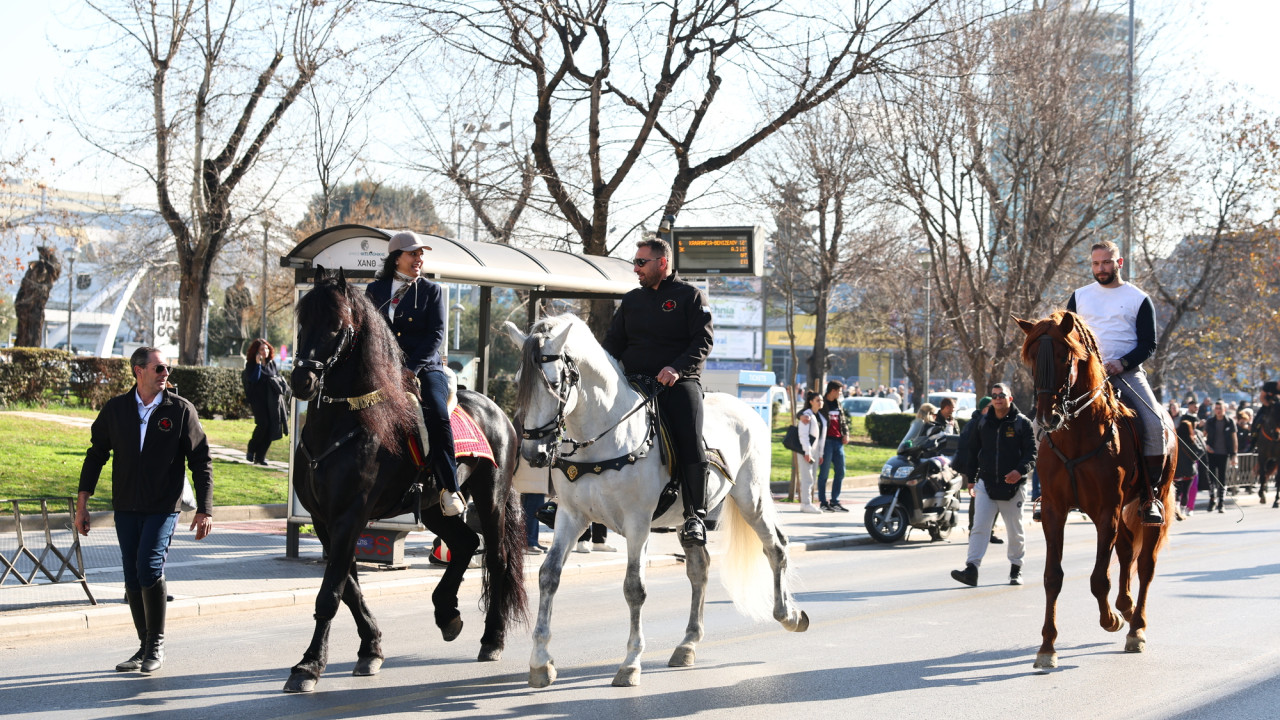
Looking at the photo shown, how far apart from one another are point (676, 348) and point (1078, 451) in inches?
115

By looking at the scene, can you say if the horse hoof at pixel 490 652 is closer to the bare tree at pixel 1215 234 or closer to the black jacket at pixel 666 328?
the black jacket at pixel 666 328

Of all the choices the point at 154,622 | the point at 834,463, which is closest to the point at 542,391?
the point at 154,622

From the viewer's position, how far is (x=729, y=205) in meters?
21.6

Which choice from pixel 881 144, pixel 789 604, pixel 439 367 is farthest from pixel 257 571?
pixel 881 144

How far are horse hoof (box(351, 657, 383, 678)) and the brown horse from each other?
14.2 feet

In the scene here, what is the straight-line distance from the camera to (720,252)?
17.0m

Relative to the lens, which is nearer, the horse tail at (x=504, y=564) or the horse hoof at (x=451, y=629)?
the horse hoof at (x=451, y=629)

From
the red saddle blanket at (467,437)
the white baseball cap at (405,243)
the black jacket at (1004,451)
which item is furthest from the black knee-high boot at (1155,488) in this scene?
the white baseball cap at (405,243)

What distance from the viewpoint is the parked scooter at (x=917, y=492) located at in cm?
1683

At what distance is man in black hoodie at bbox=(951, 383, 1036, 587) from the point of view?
13.0 m

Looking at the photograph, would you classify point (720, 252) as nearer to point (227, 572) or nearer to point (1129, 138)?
point (227, 572)

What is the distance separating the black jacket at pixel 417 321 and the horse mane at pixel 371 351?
0.46 metres

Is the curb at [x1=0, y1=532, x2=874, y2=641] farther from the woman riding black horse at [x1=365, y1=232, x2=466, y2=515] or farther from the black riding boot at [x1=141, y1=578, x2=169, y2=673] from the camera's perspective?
the woman riding black horse at [x1=365, y1=232, x2=466, y2=515]

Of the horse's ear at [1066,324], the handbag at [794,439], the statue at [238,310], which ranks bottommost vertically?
the handbag at [794,439]
